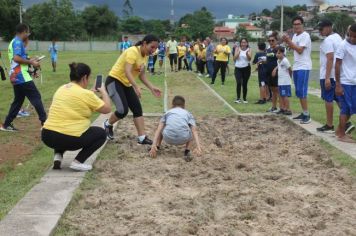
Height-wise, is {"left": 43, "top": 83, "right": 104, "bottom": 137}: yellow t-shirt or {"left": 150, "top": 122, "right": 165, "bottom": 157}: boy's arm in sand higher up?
{"left": 43, "top": 83, "right": 104, "bottom": 137}: yellow t-shirt

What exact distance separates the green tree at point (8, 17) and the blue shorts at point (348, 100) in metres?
79.4

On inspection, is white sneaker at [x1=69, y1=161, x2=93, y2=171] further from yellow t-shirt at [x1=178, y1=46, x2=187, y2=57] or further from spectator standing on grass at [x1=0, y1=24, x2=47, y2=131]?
yellow t-shirt at [x1=178, y1=46, x2=187, y2=57]

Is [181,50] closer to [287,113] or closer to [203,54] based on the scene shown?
[203,54]

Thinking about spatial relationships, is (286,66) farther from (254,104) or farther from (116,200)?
(116,200)

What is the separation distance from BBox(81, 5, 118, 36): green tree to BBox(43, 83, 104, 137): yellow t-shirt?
4277 inches

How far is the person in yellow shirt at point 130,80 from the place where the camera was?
798 cm

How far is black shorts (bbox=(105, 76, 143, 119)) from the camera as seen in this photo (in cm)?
826

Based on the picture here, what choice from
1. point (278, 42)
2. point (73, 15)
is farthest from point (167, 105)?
point (73, 15)

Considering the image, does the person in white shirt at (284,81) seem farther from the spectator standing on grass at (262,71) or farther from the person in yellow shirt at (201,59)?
the person in yellow shirt at (201,59)

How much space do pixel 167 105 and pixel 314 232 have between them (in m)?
9.24

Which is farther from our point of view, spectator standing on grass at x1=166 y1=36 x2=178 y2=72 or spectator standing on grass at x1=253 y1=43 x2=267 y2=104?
spectator standing on grass at x1=166 y1=36 x2=178 y2=72

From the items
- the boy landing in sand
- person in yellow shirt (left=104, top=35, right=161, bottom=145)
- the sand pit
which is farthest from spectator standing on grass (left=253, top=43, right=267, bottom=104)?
the boy landing in sand

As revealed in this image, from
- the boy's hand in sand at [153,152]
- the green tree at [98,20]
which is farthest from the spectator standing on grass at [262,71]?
the green tree at [98,20]

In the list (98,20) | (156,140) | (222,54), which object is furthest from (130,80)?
(98,20)
